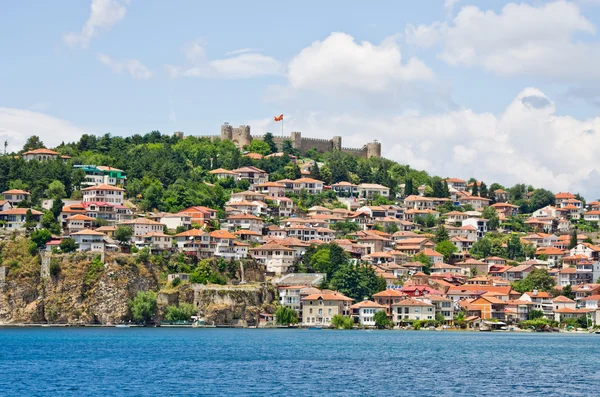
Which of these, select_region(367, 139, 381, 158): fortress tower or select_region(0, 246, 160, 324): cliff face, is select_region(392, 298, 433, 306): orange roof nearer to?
select_region(0, 246, 160, 324): cliff face

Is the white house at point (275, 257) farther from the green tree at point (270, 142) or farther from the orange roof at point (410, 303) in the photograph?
the green tree at point (270, 142)

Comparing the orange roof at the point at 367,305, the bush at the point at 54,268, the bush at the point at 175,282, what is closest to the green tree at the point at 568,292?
the orange roof at the point at 367,305

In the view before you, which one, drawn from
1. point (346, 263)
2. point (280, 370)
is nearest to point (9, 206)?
point (346, 263)

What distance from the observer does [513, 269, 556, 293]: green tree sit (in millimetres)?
97875

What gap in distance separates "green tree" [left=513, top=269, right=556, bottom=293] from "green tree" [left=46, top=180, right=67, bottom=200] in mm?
41977

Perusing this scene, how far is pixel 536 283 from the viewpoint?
322 ft

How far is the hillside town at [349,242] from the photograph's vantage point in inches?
3565

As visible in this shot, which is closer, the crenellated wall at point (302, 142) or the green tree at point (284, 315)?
the green tree at point (284, 315)

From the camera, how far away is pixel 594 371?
53781mm

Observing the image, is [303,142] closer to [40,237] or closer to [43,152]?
[43,152]

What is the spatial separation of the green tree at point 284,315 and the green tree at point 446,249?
23670 millimetres

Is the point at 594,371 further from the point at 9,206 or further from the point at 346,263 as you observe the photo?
the point at 9,206

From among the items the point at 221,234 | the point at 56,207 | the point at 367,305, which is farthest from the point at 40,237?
the point at 367,305

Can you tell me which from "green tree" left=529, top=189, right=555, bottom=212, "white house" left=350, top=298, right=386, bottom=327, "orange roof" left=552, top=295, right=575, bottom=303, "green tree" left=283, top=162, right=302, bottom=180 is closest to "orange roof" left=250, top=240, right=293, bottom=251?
"white house" left=350, top=298, right=386, bottom=327
